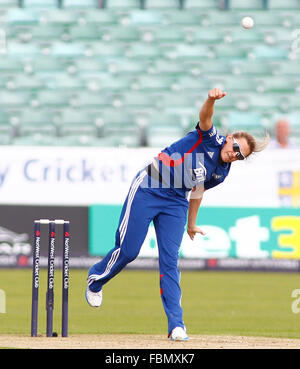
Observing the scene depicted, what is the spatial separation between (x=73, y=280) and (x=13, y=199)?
7.08 feet

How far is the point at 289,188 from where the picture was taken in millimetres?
15633

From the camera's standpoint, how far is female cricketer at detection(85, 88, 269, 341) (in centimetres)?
773

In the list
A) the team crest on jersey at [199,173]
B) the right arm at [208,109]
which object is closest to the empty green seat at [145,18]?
the team crest on jersey at [199,173]

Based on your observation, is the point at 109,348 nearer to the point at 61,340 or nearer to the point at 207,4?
the point at 61,340

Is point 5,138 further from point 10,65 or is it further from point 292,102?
point 292,102

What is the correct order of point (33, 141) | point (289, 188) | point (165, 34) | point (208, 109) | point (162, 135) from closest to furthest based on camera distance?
point (208, 109), point (289, 188), point (33, 141), point (162, 135), point (165, 34)

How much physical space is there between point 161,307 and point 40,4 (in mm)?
11232

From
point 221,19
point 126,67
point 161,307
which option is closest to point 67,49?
point 126,67

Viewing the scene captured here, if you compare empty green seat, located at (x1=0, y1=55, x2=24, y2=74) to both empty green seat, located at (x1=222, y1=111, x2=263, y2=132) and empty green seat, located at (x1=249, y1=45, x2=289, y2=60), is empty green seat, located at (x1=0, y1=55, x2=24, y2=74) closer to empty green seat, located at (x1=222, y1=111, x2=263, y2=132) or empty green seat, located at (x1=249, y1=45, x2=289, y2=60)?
empty green seat, located at (x1=222, y1=111, x2=263, y2=132)

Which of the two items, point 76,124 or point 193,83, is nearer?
point 76,124

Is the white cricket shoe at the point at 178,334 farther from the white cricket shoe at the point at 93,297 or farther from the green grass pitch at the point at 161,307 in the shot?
the green grass pitch at the point at 161,307

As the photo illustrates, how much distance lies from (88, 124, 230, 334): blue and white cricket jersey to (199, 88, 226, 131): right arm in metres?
0.30

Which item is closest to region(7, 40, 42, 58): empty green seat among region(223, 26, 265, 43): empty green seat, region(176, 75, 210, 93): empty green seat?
region(176, 75, 210, 93): empty green seat

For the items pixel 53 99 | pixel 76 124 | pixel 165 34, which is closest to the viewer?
pixel 76 124
